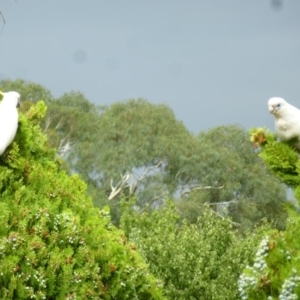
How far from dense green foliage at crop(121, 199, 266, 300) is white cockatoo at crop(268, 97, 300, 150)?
12.8 metres

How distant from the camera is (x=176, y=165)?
2094 inches

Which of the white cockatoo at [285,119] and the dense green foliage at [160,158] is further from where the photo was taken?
the dense green foliage at [160,158]

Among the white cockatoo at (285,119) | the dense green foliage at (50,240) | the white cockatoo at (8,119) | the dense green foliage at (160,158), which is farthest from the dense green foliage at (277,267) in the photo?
the dense green foliage at (160,158)

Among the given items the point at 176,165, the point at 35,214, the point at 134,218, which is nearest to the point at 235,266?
the point at 134,218

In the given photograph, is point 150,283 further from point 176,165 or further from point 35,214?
point 176,165

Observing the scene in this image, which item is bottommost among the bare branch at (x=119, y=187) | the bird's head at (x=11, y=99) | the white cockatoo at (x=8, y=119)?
the white cockatoo at (x=8, y=119)

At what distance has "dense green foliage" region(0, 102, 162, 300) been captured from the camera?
7680 millimetres

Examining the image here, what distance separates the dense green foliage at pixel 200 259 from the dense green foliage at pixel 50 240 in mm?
11736

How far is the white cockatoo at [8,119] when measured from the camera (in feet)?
25.8

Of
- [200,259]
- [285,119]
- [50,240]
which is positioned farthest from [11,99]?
[200,259]

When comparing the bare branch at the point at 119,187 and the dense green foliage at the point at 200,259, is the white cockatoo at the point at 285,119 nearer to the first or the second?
the dense green foliage at the point at 200,259

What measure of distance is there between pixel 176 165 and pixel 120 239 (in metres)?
44.5

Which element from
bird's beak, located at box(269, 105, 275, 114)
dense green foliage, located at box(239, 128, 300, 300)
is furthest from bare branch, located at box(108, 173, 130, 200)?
dense green foliage, located at box(239, 128, 300, 300)

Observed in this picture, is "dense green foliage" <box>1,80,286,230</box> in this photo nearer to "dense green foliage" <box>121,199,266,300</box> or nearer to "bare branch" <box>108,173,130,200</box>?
"bare branch" <box>108,173,130,200</box>
